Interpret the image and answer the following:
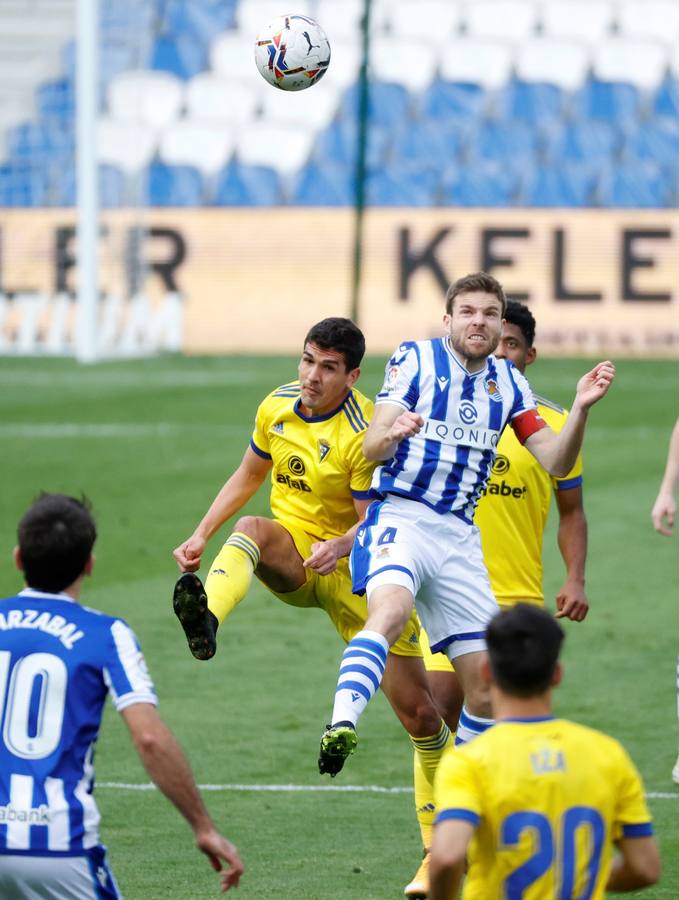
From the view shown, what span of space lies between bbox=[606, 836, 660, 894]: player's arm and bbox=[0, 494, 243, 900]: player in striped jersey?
879mm

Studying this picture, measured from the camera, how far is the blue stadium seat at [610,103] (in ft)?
107

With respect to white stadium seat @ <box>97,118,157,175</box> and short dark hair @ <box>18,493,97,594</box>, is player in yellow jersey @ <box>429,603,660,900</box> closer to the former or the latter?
short dark hair @ <box>18,493,97,594</box>

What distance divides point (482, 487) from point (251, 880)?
5.25ft

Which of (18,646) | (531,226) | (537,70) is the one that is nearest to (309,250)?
(531,226)

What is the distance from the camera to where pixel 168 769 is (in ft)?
12.3

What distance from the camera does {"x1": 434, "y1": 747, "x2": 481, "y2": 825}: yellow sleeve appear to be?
3338mm

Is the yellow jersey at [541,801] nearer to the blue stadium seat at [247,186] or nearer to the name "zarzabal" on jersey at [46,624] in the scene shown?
the name "zarzabal" on jersey at [46,624]

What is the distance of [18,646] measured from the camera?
376 centimetres

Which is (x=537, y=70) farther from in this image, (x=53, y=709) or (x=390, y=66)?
(x=53, y=709)

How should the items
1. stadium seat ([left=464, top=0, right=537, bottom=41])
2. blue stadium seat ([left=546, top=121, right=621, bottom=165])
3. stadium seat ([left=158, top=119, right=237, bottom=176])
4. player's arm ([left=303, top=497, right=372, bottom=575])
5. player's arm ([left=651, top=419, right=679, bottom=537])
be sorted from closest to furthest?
1. player's arm ([left=303, top=497, right=372, bottom=575])
2. player's arm ([left=651, top=419, right=679, bottom=537])
3. blue stadium seat ([left=546, top=121, right=621, bottom=165])
4. stadium seat ([left=158, top=119, right=237, bottom=176])
5. stadium seat ([left=464, top=0, right=537, bottom=41])

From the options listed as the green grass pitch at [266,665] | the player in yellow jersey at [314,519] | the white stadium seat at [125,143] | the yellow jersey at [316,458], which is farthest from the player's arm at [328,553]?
the white stadium seat at [125,143]

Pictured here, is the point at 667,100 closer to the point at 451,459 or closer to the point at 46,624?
the point at 451,459

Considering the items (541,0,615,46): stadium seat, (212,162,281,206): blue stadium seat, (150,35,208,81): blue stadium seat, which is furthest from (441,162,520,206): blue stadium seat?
(150,35,208,81): blue stadium seat

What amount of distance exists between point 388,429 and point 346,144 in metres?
27.7
